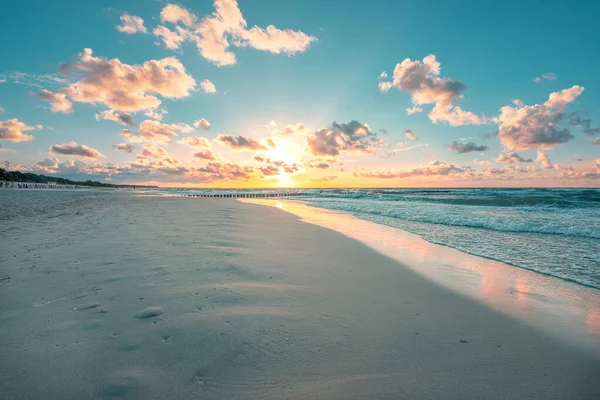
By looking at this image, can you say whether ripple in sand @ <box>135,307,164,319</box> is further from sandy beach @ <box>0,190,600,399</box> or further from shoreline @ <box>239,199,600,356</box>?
shoreline @ <box>239,199,600,356</box>

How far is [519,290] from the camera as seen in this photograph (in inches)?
198

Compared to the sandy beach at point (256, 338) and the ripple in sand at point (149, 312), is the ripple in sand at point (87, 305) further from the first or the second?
the ripple in sand at point (149, 312)

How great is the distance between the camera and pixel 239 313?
348cm

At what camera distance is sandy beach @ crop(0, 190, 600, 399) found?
7.34 feet

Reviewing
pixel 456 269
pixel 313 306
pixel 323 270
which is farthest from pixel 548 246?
pixel 313 306

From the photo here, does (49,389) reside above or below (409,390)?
above

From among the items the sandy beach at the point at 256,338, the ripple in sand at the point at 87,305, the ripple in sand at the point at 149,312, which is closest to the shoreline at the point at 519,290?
the sandy beach at the point at 256,338

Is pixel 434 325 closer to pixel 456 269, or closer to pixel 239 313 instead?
pixel 239 313

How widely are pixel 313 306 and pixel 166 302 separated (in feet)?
6.98

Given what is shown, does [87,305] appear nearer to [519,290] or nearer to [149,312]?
[149,312]

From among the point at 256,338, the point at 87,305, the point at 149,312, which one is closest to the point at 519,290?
the point at 256,338

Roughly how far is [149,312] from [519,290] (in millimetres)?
6461

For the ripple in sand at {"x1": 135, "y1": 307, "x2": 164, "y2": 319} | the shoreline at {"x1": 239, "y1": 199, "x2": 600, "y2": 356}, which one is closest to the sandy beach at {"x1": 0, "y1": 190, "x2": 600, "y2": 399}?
the ripple in sand at {"x1": 135, "y1": 307, "x2": 164, "y2": 319}

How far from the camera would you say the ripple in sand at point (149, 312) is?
130 inches
